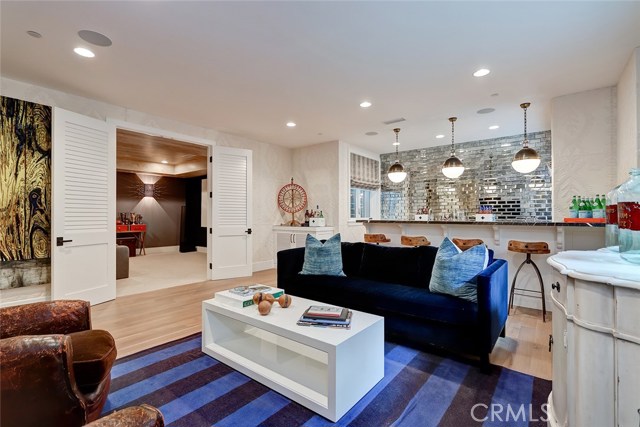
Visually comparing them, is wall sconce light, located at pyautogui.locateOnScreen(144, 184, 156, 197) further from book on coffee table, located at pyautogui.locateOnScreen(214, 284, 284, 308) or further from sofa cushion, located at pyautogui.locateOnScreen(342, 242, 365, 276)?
book on coffee table, located at pyautogui.locateOnScreen(214, 284, 284, 308)

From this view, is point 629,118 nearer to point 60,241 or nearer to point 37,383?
point 37,383

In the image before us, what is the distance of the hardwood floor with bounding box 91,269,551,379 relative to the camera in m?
2.45

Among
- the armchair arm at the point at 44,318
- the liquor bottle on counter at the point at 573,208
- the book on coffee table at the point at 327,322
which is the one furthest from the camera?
the liquor bottle on counter at the point at 573,208

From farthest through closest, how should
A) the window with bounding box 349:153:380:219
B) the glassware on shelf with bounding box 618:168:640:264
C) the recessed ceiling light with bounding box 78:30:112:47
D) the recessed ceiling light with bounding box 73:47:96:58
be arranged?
the window with bounding box 349:153:380:219 → the recessed ceiling light with bounding box 73:47:96:58 → the recessed ceiling light with bounding box 78:30:112:47 → the glassware on shelf with bounding box 618:168:640:264

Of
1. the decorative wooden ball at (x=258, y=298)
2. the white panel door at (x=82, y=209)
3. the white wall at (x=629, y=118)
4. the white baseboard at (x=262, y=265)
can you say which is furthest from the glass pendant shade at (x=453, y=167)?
the white panel door at (x=82, y=209)

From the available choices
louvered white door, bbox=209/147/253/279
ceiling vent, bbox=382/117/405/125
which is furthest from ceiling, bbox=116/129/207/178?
ceiling vent, bbox=382/117/405/125

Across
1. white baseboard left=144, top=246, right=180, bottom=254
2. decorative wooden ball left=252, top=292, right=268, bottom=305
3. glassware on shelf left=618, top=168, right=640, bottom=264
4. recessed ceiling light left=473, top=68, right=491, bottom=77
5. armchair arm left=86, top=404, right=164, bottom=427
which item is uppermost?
recessed ceiling light left=473, top=68, right=491, bottom=77

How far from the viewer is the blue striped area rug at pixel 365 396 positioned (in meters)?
1.70

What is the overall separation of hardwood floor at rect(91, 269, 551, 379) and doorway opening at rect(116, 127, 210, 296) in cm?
137

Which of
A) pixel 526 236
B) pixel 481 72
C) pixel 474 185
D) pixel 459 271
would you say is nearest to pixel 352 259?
pixel 459 271

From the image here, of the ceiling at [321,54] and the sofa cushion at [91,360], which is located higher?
the ceiling at [321,54]

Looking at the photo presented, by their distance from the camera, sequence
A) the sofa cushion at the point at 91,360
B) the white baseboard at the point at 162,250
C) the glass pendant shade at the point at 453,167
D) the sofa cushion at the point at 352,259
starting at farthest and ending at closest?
1. the white baseboard at the point at 162,250
2. the glass pendant shade at the point at 453,167
3. the sofa cushion at the point at 352,259
4. the sofa cushion at the point at 91,360

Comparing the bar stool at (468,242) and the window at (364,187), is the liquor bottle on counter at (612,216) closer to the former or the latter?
the bar stool at (468,242)

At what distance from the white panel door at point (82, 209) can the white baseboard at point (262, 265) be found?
8.09ft
